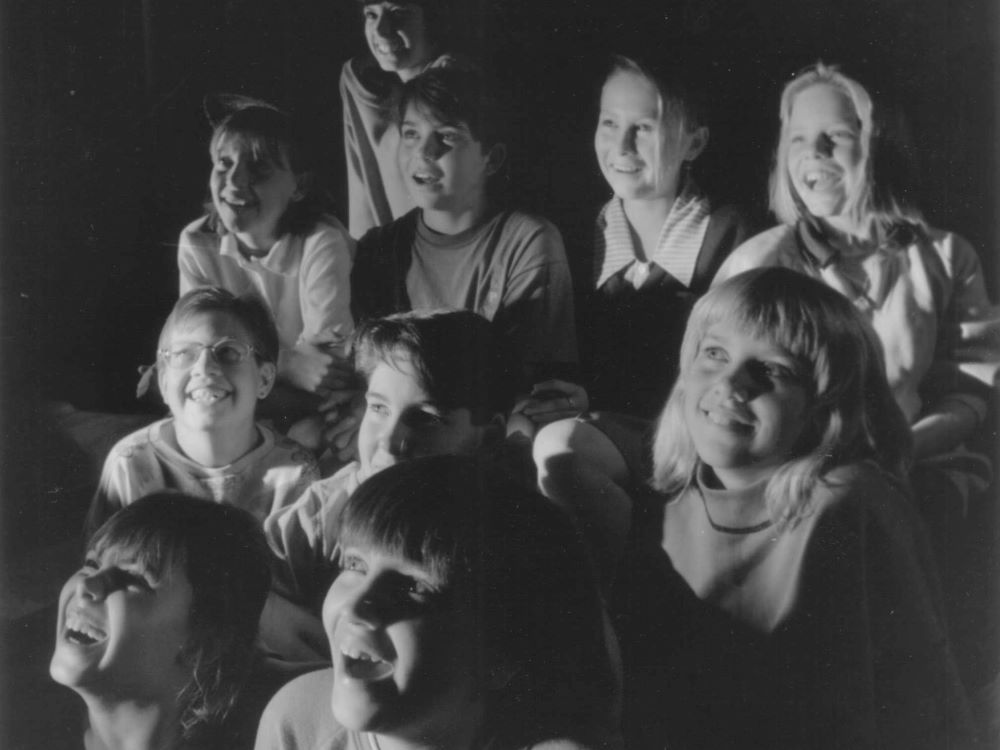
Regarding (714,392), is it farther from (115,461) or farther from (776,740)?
(115,461)

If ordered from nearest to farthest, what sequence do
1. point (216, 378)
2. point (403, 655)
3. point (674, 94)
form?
point (403, 655), point (674, 94), point (216, 378)

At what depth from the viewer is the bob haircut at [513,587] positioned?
136 centimetres

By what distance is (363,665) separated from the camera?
53.4 inches

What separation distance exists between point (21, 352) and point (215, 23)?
1.82 feet

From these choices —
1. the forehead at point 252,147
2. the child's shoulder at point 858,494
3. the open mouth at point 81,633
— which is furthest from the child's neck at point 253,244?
the child's shoulder at point 858,494

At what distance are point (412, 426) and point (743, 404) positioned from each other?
17.0 inches

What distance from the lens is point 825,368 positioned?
53.6 inches

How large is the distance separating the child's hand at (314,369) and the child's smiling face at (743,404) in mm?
475

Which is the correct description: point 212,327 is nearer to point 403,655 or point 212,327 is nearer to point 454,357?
point 454,357

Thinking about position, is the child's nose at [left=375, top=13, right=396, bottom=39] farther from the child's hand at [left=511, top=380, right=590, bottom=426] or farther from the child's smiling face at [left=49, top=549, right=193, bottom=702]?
the child's smiling face at [left=49, top=549, right=193, bottom=702]

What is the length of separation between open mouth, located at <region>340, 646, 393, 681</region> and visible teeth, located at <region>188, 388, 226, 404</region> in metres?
0.41

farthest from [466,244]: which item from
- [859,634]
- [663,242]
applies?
[859,634]

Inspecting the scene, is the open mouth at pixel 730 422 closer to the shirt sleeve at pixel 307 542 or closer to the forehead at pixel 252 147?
the shirt sleeve at pixel 307 542

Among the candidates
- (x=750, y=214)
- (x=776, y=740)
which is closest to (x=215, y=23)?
(x=750, y=214)
